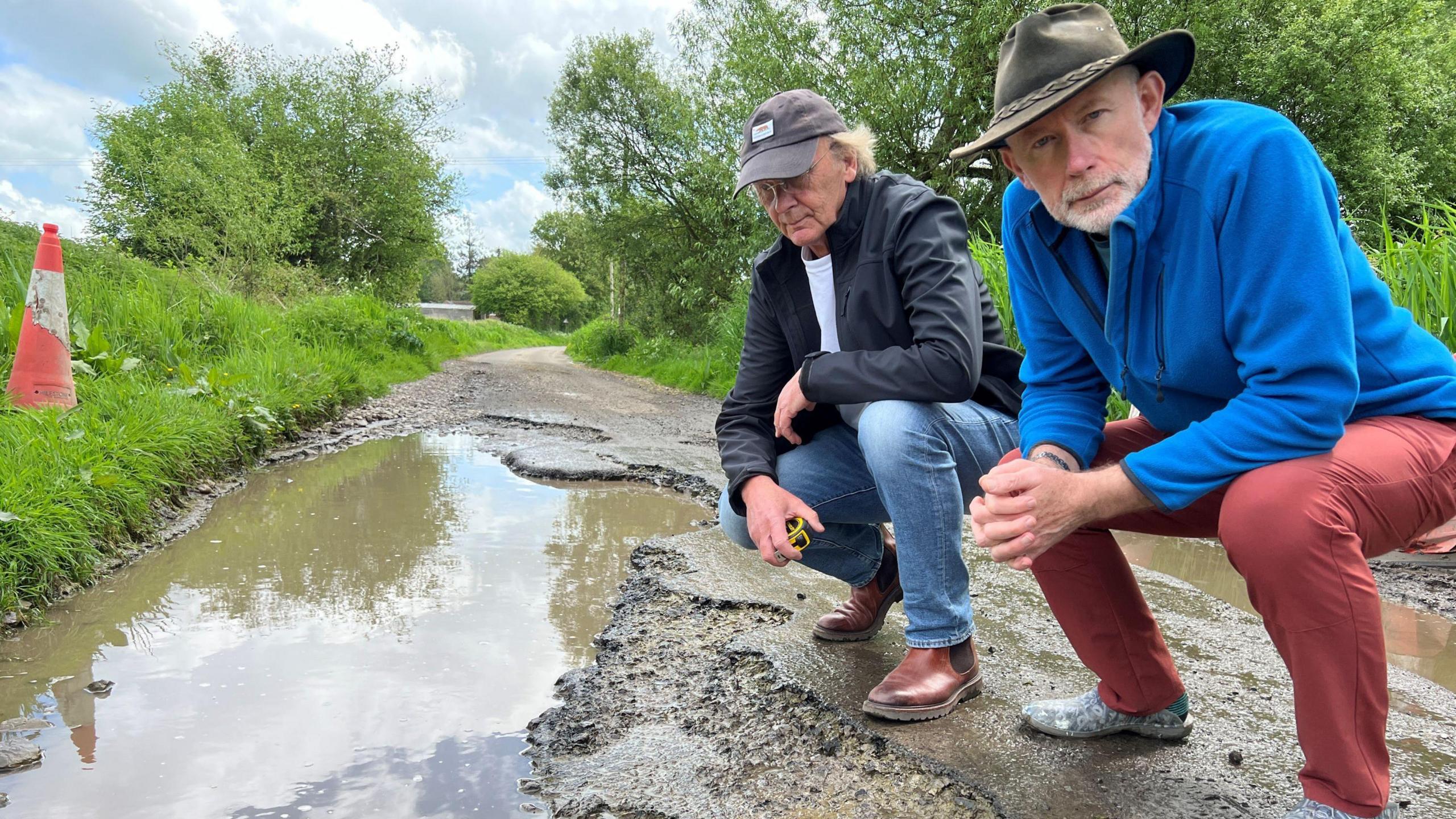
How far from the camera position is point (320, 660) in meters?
2.43

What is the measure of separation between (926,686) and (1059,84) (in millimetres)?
1317

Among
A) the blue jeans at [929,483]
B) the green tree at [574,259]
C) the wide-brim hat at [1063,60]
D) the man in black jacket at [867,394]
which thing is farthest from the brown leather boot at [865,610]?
the green tree at [574,259]

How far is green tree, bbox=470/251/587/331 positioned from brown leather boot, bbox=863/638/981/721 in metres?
55.1

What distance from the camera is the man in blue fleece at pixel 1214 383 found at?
1410 mm

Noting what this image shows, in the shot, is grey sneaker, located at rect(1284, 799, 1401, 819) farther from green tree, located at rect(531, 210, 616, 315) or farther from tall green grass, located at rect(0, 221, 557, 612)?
green tree, located at rect(531, 210, 616, 315)

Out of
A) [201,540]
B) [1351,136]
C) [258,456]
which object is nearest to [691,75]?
[1351,136]

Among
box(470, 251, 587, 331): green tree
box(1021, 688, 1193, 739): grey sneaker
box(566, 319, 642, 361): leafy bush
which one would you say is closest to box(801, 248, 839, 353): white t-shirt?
box(1021, 688, 1193, 739): grey sneaker

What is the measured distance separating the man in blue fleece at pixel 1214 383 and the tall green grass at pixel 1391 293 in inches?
24.1

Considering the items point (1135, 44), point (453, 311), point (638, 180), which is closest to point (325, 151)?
point (638, 180)

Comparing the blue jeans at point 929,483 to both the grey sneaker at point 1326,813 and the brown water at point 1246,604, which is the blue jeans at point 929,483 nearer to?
the grey sneaker at point 1326,813

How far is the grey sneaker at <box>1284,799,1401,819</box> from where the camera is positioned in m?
1.42

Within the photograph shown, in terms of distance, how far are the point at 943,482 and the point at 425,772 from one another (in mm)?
1306

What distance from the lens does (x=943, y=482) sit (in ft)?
6.80

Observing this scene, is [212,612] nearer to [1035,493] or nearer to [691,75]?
[1035,493]
